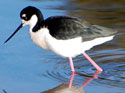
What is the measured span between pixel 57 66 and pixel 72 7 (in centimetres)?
299

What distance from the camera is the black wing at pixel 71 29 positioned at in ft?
21.6

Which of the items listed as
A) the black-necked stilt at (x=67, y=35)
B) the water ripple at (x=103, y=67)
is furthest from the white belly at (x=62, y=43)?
the water ripple at (x=103, y=67)

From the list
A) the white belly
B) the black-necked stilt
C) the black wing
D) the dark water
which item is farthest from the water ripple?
the black wing

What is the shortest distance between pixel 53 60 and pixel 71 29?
0.84m

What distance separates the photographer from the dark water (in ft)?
20.6

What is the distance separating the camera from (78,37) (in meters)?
6.62

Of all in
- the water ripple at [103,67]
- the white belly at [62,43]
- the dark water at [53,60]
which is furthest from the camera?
the white belly at [62,43]

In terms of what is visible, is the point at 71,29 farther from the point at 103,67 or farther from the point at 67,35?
the point at 103,67

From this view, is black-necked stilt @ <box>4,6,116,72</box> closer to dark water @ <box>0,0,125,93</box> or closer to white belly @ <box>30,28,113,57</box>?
white belly @ <box>30,28,113,57</box>

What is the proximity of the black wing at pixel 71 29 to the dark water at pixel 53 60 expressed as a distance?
1.84ft

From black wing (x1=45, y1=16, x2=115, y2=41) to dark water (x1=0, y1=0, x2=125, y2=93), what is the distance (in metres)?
0.56

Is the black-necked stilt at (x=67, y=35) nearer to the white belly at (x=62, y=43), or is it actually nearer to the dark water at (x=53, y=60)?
the white belly at (x=62, y=43)

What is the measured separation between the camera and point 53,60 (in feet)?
23.8

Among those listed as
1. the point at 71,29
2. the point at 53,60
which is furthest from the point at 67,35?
the point at 53,60
